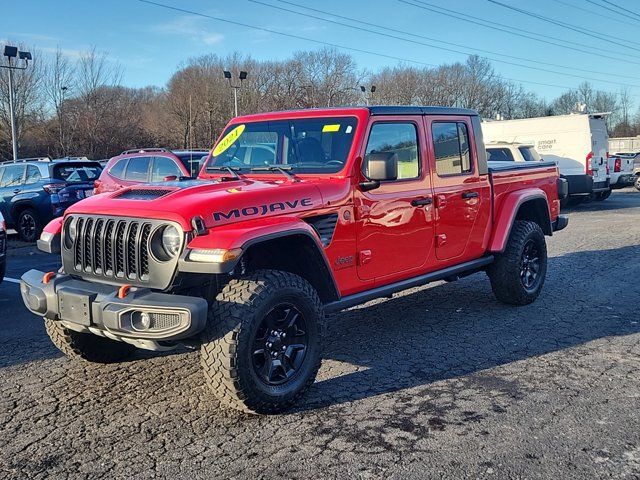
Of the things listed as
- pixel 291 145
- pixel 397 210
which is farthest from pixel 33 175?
pixel 397 210

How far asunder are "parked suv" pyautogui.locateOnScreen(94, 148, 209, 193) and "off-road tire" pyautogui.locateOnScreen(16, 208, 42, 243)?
2184 millimetres

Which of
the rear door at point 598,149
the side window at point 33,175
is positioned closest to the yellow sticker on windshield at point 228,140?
the side window at point 33,175

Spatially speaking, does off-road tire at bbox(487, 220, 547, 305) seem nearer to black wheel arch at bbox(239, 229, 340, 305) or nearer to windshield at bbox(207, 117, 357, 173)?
windshield at bbox(207, 117, 357, 173)

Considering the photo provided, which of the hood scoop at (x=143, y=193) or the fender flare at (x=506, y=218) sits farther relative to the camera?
the fender flare at (x=506, y=218)

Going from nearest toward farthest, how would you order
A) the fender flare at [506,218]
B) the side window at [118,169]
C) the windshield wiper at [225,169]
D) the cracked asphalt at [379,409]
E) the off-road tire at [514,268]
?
the cracked asphalt at [379,409] → the windshield wiper at [225,169] → the fender flare at [506,218] → the off-road tire at [514,268] → the side window at [118,169]

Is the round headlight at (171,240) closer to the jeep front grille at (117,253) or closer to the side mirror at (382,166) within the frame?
the jeep front grille at (117,253)

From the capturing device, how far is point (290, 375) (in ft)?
13.1

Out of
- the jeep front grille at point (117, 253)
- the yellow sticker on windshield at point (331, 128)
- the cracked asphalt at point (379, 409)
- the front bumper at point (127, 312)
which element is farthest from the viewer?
the yellow sticker on windshield at point (331, 128)

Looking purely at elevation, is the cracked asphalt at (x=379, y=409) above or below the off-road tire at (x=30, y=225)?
below

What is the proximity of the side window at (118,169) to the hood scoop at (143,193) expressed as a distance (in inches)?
294

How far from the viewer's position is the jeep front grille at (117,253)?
371 centimetres

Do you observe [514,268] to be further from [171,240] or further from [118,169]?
[118,169]

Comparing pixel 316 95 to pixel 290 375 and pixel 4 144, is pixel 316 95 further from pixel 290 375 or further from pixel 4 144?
pixel 290 375

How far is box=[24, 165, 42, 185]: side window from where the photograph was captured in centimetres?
1288
